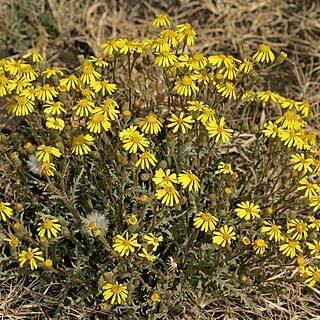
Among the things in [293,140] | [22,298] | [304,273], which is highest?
[293,140]

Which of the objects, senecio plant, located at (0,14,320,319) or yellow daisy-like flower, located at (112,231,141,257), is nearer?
yellow daisy-like flower, located at (112,231,141,257)

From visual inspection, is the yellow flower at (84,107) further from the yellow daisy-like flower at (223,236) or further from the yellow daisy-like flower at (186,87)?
the yellow daisy-like flower at (223,236)

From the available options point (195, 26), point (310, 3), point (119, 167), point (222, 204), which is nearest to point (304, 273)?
point (222, 204)

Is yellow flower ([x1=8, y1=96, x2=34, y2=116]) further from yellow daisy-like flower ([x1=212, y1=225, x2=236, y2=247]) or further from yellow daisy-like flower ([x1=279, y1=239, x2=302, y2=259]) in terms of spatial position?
yellow daisy-like flower ([x1=279, y1=239, x2=302, y2=259])

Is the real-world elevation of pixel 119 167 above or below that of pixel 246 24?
above

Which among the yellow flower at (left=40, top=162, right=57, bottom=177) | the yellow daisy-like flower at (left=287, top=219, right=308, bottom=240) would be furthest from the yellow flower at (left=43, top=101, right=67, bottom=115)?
the yellow daisy-like flower at (left=287, top=219, right=308, bottom=240)

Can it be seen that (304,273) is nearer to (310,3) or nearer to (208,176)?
(208,176)

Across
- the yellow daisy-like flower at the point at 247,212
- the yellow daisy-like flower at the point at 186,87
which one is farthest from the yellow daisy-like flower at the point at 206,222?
the yellow daisy-like flower at the point at 186,87
